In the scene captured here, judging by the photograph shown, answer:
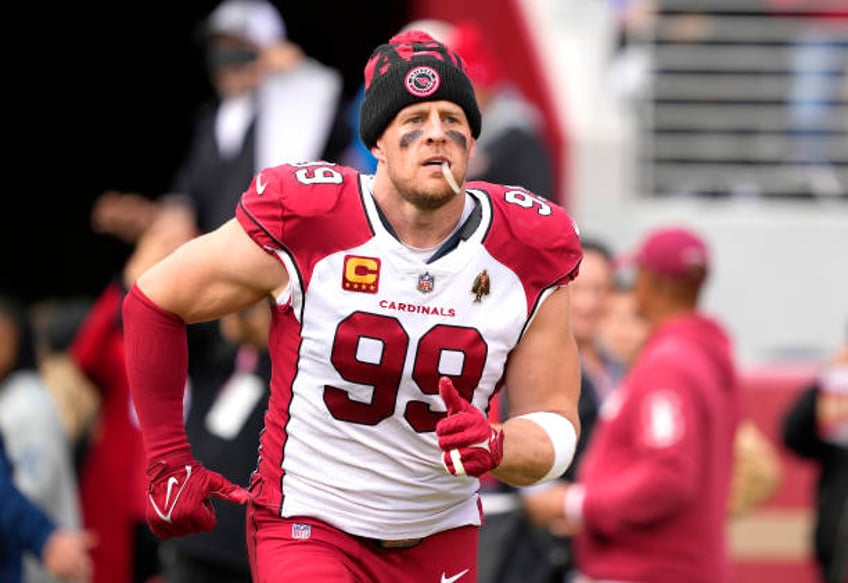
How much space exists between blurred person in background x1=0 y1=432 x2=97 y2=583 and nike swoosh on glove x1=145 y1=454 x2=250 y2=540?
214cm

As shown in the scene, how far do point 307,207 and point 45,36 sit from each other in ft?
40.8

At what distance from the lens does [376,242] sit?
4.74m

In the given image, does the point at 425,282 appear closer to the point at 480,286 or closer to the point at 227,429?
the point at 480,286

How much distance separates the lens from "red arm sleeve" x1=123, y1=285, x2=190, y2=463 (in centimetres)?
489

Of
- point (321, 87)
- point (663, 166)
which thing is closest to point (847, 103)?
point (663, 166)

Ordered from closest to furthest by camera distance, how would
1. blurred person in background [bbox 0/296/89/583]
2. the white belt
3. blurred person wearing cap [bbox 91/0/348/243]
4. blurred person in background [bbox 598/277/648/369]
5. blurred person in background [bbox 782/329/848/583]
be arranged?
1. the white belt
2. blurred person in background [bbox 0/296/89/583]
3. blurred person in background [bbox 782/329/848/583]
4. blurred person in background [bbox 598/277/648/369]
5. blurred person wearing cap [bbox 91/0/348/243]

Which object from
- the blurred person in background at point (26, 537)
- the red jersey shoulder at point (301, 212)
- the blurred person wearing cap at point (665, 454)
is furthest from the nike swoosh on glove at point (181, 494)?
the blurred person wearing cap at point (665, 454)

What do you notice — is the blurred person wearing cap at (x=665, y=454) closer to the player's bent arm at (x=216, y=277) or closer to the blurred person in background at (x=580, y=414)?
the blurred person in background at (x=580, y=414)

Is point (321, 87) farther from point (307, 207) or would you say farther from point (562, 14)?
point (307, 207)

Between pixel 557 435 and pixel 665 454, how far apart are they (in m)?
2.03

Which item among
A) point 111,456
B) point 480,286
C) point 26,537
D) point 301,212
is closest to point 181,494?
point 301,212

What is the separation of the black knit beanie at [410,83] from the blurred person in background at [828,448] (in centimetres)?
407

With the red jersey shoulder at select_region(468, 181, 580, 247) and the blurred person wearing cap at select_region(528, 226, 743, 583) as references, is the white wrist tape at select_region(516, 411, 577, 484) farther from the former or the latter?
the blurred person wearing cap at select_region(528, 226, 743, 583)

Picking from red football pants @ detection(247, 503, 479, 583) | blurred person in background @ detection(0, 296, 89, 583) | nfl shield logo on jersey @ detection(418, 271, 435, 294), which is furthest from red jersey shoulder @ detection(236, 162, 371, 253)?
blurred person in background @ detection(0, 296, 89, 583)
